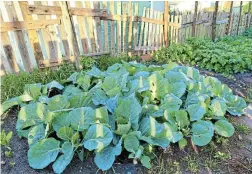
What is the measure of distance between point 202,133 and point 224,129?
1.03 feet

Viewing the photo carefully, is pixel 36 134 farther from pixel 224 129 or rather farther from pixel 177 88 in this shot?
pixel 224 129

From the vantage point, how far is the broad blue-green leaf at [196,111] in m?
2.06

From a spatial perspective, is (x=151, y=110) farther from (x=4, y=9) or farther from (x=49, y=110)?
(x=4, y=9)

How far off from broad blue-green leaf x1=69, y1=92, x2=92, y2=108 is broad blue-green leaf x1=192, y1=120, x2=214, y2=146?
106 centimetres

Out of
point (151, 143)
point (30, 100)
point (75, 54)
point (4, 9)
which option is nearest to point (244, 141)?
point (151, 143)

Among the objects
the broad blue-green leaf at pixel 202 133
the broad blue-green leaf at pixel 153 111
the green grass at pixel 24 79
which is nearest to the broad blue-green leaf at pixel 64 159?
the broad blue-green leaf at pixel 153 111

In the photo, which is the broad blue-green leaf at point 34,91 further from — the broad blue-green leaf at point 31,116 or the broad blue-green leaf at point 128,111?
the broad blue-green leaf at point 128,111

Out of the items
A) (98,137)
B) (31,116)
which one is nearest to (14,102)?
(31,116)

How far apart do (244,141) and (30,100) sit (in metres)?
2.34

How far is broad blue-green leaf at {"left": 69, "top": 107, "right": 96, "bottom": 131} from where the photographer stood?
1.80 m

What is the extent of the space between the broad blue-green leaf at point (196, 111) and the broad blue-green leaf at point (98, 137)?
856 millimetres

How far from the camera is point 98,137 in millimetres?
1710

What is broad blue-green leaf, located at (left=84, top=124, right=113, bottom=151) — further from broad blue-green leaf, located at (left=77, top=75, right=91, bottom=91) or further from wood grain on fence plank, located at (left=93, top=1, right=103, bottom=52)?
wood grain on fence plank, located at (left=93, top=1, right=103, bottom=52)

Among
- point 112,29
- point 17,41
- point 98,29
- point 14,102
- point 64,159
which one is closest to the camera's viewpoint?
point 64,159
